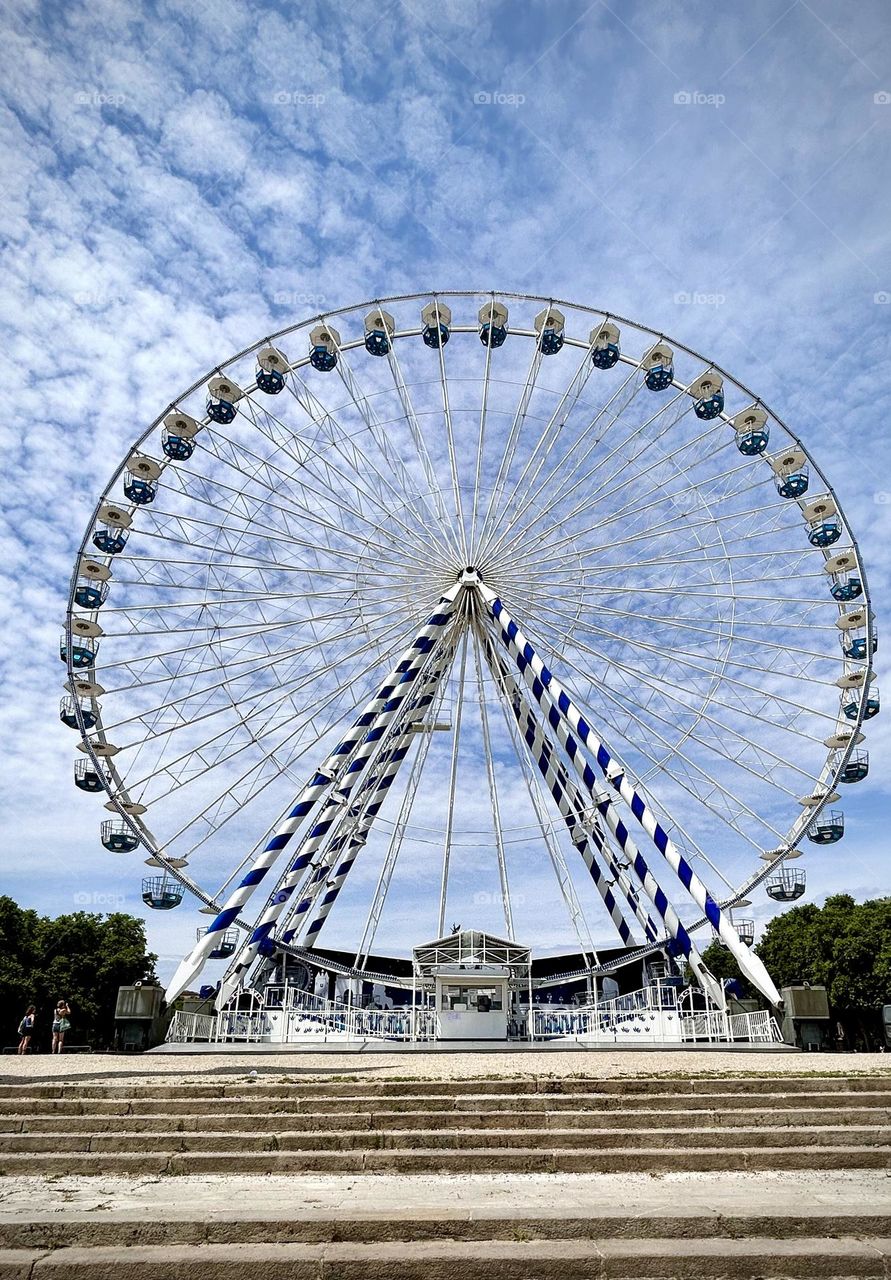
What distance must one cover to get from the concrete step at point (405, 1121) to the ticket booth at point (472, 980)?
1447cm

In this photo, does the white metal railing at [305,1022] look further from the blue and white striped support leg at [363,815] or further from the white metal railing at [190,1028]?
the blue and white striped support leg at [363,815]

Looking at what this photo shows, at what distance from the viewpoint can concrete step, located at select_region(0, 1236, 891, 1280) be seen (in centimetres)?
637

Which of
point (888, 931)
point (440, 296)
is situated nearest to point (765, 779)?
point (440, 296)

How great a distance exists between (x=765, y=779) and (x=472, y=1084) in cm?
1861

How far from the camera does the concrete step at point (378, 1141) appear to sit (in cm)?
941

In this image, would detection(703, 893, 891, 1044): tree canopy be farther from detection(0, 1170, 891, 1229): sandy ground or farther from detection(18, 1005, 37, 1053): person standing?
detection(0, 1170, 891, 1229): sandy ground

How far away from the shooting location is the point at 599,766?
84.5ft

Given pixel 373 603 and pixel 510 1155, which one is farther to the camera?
pixel 373 603

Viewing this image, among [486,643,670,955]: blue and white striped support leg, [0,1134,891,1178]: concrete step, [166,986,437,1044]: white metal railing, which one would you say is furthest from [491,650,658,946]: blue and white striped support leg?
[0,1134,891,1178]: concrete step

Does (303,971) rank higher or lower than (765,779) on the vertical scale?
lower

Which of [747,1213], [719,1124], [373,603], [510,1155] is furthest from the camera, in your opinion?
[373,603]

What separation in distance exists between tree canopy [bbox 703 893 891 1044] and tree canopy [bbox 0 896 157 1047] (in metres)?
33.7

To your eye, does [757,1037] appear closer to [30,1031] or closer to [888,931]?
[30,1031]

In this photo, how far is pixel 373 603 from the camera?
29.2m
